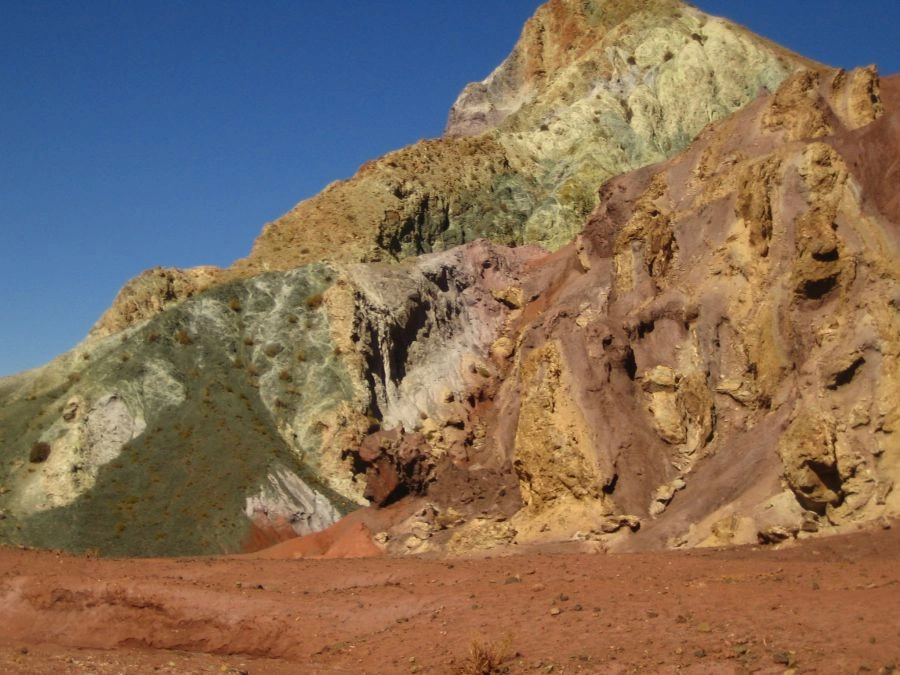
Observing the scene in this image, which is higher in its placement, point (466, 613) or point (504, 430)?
point (504, 430)

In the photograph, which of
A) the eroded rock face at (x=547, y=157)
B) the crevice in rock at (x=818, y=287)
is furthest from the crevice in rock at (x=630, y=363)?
the eroded rock face at (x=547, y=157)

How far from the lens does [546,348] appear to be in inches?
1132

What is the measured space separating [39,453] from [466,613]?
26598 millimetres

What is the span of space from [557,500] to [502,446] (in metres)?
5.25

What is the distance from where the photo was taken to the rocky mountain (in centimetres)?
2320

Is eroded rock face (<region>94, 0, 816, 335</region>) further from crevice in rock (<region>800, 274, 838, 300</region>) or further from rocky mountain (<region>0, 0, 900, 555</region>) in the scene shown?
crevice in rock (<region>800, 274, 838, 300</region>)

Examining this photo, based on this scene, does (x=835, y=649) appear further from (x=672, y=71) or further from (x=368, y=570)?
(x=672, y=71)

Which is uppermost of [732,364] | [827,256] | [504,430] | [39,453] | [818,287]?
[39,453]

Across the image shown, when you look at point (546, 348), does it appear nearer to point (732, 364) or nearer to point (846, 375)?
point (732, 364)

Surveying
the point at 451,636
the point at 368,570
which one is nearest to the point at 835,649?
the point at 451,636

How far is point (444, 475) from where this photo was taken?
32156 mm

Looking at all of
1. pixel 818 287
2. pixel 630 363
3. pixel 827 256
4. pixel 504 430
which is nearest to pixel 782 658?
pixel 818 287

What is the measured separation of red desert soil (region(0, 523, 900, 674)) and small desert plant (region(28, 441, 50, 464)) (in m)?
16.6

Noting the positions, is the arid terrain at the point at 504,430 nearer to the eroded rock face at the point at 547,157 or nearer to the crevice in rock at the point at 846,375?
the crevice in rock at the point at 846,375
